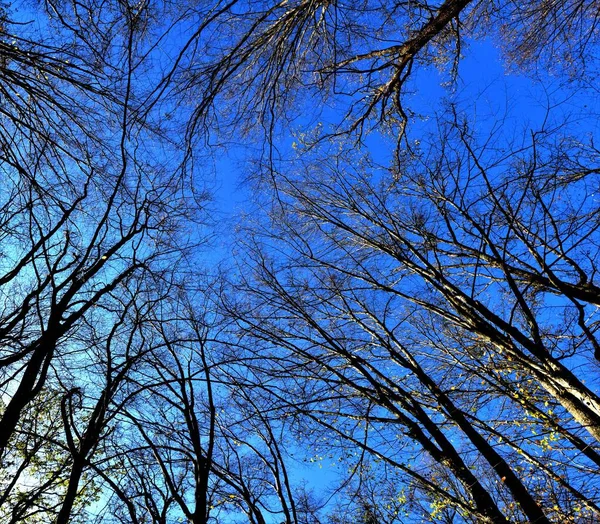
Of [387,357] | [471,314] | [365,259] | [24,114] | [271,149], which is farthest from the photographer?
[365,259]

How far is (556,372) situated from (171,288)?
17.2 feet

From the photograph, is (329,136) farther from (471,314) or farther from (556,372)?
(556,372)

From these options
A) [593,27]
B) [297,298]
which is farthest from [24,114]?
[593,27]

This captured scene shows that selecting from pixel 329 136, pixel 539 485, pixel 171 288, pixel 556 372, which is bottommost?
pixel 539 485

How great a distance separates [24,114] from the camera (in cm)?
440

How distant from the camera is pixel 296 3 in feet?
14.3

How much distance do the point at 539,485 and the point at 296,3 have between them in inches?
304

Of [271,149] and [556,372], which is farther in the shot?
[556,372]

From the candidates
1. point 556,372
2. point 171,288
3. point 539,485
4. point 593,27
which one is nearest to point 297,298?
point 171,288

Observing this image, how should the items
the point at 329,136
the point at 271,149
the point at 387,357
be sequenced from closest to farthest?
the point at 271,149, the point at 329,136, the point at 387,357

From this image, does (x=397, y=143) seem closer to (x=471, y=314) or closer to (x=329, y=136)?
(x=329, y=136)

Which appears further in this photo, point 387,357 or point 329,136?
point 387,357

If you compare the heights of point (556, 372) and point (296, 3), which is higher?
point (296, 3)

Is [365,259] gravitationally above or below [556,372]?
above
